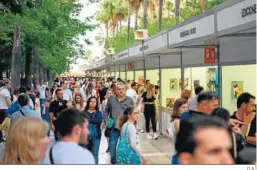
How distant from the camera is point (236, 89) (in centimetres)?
1172

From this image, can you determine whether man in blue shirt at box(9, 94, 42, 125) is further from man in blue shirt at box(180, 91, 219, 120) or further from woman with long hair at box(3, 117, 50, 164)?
woman with long hair at box(3, 117, 50, 164)

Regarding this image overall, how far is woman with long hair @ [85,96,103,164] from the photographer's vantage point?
27.8 ft

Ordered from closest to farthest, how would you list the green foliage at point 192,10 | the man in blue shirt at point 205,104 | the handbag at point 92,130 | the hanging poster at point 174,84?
the man in blue shirt at point 205,104, the handbag at point 92,130, the hanging poster at point 174,84, the green foliage at point 192,10

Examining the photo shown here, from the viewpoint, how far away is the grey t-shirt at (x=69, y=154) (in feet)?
13.1

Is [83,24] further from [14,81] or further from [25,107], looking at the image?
[25,107]

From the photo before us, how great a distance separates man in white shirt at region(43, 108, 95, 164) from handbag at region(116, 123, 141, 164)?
7.74 ft

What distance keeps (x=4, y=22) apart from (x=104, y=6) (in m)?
57.8

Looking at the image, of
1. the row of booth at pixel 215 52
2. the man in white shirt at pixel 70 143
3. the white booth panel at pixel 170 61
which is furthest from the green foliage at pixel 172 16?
the man in white shirt at pixel 70 143

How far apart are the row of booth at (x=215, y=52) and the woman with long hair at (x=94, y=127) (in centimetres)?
237

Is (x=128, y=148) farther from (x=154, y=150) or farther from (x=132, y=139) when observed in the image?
(x=154, y=150)

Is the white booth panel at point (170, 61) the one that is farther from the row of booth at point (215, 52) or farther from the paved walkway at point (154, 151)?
the paved walkway at point (154, 151)

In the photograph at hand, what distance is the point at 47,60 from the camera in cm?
2873

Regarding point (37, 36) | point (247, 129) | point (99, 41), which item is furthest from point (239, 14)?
point (99, 41)

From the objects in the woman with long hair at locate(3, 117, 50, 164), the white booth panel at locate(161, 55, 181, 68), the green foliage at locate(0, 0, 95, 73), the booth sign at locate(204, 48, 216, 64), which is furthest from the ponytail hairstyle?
the green foliage at locate(0, 0, 95, 73)
